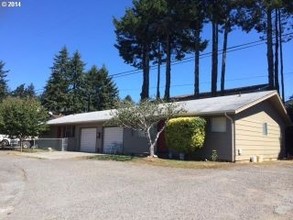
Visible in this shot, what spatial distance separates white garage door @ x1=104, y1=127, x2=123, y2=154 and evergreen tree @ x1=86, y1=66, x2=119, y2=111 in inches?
1443

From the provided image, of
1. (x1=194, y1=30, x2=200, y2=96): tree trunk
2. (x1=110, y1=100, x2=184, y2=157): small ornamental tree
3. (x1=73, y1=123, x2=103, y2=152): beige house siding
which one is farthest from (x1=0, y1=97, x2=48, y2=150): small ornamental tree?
(x1=194, y1=30, x2=200, y2=96): tree trunk

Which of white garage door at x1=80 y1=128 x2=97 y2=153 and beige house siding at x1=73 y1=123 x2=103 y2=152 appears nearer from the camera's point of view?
beige house siding at x1=73 y1=123 x2=103 y2=152

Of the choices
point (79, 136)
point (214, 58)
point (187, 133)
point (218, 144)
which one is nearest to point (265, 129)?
point (218, 144)

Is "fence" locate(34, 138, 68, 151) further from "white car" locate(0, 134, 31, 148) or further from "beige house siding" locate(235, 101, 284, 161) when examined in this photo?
"beige house siding" locate(235, 101, 284, 161)

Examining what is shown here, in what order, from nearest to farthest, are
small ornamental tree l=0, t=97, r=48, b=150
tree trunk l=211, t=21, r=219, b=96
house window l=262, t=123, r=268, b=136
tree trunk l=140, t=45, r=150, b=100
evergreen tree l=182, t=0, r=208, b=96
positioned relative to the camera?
house window l=262, t=123, r=268, b=136 < small ornamental tree l=0, t=97, r=48, b=150 < evergreen tree l=182, t=0, r=208, b=96 < tree trunk l=211, t=21, r=219, b=96 < tree trunk l=140, t=45, r=150, b=100

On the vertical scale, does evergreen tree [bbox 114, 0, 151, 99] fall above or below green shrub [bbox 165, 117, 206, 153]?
above

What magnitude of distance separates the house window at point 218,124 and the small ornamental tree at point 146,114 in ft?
6.42

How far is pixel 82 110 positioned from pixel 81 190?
54.0 metres

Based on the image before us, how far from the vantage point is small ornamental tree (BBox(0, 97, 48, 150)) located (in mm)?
32594

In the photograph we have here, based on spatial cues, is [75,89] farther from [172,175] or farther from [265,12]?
[172,175]

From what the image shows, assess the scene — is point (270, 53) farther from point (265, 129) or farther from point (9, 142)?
point (9, 142)

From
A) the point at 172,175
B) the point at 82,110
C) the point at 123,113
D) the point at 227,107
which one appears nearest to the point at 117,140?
the point at 123,113

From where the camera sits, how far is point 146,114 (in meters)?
21.9

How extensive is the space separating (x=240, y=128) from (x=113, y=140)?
11.0 m
